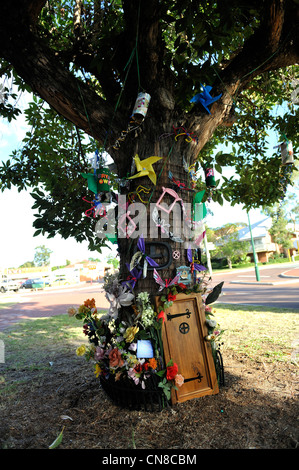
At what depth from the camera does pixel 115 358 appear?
2.66 meters

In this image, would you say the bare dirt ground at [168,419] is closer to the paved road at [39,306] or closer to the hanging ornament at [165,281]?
the hanging ornament at [165,281]

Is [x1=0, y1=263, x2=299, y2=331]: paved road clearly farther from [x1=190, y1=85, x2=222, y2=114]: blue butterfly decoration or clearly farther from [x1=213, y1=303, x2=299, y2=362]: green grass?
[x1=190, y1=85, x2=222, y2=114]: blue butterfly decoration

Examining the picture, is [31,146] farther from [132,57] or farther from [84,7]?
[132,57]

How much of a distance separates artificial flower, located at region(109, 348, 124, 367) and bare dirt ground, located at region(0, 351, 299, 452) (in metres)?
0.44

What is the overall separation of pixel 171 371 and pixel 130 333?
51 centimetres

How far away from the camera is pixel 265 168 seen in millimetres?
5465

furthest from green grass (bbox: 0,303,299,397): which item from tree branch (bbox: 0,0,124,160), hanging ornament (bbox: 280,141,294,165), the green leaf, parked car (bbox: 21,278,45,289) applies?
parked car (bbox: 21,278,45,289)

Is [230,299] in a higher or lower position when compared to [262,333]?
lower

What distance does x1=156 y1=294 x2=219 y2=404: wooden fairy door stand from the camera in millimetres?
2719

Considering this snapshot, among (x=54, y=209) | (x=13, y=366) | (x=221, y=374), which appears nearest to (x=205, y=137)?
(x=54, y=209)

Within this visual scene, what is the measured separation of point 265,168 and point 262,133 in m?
1.10

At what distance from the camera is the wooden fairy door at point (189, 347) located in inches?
107

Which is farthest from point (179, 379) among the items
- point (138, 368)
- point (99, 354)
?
point (99, 354)

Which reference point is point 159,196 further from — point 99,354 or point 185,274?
point 99,354
